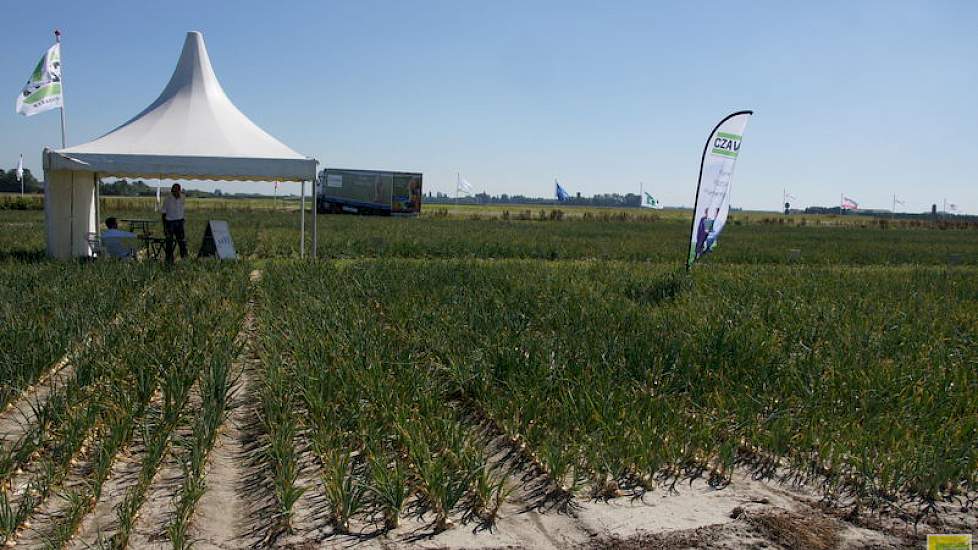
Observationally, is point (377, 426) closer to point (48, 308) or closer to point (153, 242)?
point (48, 308)

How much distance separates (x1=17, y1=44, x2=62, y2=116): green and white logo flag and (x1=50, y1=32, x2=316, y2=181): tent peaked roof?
1.93 metres

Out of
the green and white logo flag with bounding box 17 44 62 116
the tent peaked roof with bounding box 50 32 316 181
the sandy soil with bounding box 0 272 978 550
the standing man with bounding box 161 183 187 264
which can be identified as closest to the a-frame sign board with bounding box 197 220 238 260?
the standing man with bounding box 161 183 187 264

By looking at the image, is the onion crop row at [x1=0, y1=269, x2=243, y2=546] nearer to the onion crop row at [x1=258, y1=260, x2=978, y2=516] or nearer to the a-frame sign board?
the onion crop row at [x1=258, y1=260, x2=978, y2=516]

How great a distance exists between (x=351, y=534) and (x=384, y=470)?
362 millimetres

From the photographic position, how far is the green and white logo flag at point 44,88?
14858 millimetres

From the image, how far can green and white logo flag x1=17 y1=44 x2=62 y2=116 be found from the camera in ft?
48.7

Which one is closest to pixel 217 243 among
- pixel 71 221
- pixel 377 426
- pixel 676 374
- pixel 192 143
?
pixel 192 143

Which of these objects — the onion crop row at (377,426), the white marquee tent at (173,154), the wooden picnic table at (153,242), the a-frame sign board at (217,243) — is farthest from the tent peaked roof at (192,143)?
the onion crop row at (377,426)

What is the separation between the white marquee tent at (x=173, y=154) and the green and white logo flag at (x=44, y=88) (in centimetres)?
174

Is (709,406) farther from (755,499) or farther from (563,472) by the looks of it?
(563,472)

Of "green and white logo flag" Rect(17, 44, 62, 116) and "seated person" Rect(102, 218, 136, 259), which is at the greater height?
"green and white logo flag" Rect(17, 44, 62, 116)

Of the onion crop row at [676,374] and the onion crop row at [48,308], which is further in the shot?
the onion crop row at [48,308]

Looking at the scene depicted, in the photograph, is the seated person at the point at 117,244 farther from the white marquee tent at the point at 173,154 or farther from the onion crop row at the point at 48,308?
the onion crop row at the point at 48,308

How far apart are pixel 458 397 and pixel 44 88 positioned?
13307mm
